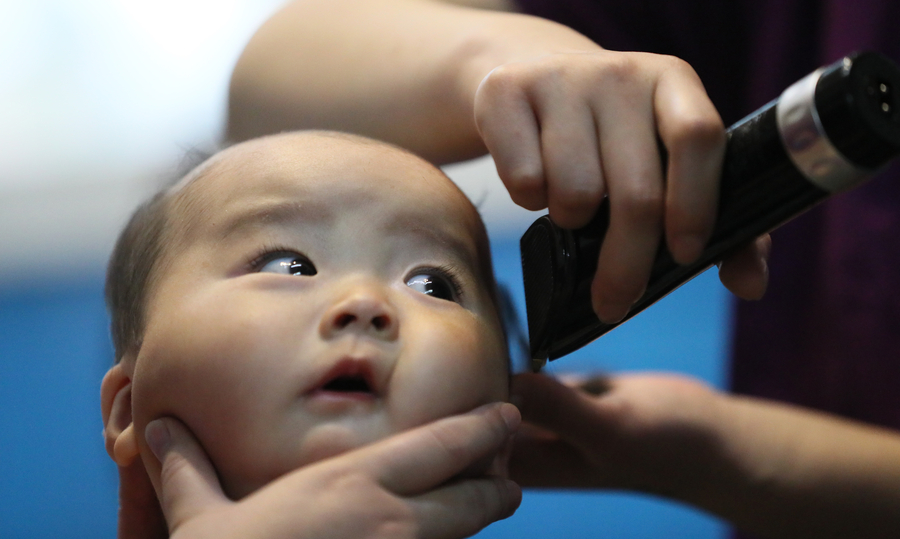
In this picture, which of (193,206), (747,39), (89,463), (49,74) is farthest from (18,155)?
(747,39)

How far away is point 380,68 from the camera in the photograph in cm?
70

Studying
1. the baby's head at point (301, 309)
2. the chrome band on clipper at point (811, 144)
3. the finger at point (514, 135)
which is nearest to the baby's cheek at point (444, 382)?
the baby's head at point (301, 309)

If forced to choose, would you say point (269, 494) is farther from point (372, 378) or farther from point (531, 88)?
point (531, 88)

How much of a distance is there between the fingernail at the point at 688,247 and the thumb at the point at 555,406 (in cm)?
30

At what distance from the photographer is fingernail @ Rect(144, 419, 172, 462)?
0.46 metres

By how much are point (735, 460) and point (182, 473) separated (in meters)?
0.57

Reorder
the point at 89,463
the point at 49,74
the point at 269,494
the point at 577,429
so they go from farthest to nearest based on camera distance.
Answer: the point at 49,74 → the point at 89,463 → the point at 577,429 → the point at 269,494

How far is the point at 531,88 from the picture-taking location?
42cm

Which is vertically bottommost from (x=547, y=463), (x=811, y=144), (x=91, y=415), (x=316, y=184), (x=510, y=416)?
(x=91, y=415)

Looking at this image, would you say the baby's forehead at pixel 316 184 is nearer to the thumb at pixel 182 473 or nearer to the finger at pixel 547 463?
the thumb at pixel 182 473

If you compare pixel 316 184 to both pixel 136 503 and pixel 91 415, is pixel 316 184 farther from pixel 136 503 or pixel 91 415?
pixel 91 415

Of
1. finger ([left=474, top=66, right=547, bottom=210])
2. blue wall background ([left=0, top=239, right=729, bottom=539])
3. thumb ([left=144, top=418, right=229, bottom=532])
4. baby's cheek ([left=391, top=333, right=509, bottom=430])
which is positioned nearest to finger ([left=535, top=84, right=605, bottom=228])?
finger ([left=474, top=66, right=547, bottom=210])

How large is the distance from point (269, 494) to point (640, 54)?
0.32 meters

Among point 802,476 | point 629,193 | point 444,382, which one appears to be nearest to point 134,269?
point 444,382
